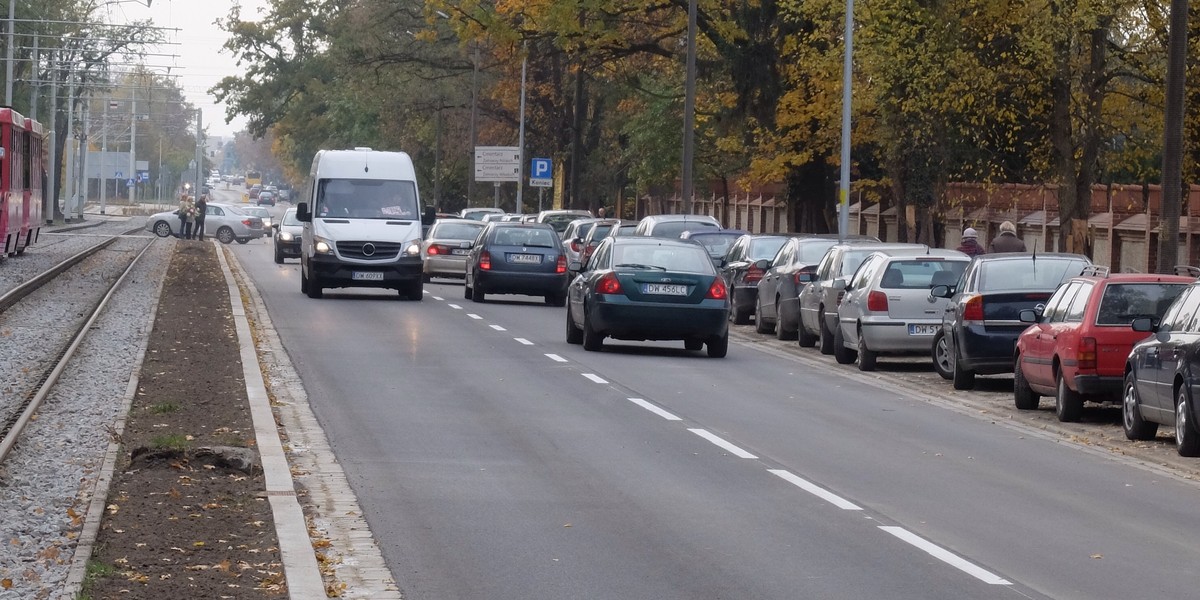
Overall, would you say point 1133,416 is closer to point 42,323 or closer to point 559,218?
point 42,323

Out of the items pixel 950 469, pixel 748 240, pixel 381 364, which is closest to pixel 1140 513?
pixel 950 469

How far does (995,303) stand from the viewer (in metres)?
19.3

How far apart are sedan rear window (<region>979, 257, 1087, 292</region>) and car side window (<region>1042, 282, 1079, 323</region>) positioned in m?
1.76

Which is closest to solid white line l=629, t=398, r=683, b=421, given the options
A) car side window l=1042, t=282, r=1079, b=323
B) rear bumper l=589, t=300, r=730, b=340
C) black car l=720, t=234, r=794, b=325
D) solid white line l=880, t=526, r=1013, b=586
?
car side window l=1042, t=282, r=1079, b=323

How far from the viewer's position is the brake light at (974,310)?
19219 mm

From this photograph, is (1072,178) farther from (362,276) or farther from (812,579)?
(812,579)

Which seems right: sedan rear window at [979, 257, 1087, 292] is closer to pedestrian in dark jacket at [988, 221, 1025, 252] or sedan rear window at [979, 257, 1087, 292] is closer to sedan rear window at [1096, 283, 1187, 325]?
sedan rear window at [1096, 283, 1187, 325]

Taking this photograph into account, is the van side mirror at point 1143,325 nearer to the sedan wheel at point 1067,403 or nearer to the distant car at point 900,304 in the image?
the sedan wheel at point 1067,403

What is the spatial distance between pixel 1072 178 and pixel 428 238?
16.9 metres

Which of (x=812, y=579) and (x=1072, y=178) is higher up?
(x=1072, y=178)

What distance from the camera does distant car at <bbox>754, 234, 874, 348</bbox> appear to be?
26.9 metres

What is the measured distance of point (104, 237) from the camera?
67438mm

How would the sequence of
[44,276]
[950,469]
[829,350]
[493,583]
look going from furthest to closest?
[44,276] → [829,350] → [950,469] → [493,583]

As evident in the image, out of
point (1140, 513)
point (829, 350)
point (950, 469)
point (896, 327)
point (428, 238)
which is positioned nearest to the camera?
point (1140, 513)
